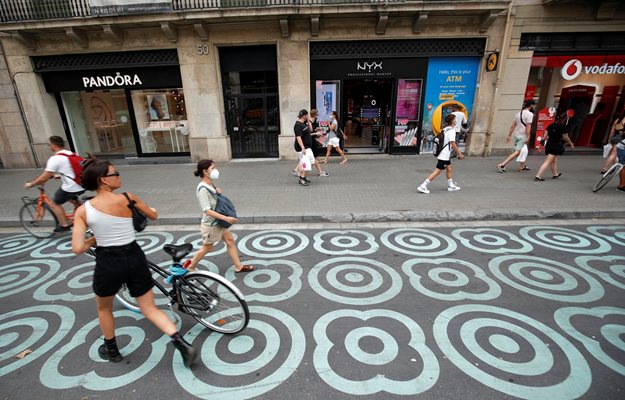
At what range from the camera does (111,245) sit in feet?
8.48

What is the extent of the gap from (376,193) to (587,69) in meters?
9.61

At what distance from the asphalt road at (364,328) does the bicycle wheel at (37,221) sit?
947 mm

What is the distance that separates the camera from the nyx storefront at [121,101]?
35.2 feet

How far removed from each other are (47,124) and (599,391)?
1549 centimetres

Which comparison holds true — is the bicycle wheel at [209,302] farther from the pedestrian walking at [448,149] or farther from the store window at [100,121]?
the store window at [100,121]

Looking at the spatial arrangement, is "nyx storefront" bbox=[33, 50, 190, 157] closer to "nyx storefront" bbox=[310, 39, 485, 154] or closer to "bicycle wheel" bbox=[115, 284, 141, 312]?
"nyx storefront" bbox=[310, 39, 485, 154]

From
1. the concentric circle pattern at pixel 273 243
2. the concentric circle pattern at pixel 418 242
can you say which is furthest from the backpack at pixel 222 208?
the concentric circle pattern at pixel 418 242

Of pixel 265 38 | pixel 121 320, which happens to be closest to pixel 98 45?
pixel 265 38

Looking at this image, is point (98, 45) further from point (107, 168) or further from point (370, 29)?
point (107, 168)

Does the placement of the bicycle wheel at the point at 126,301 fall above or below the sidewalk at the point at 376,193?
below

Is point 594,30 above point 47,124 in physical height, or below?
above

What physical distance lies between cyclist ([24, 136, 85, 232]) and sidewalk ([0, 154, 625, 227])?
5.06 feet

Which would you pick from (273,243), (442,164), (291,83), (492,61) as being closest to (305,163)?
(273,243)

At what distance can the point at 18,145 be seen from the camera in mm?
11281
